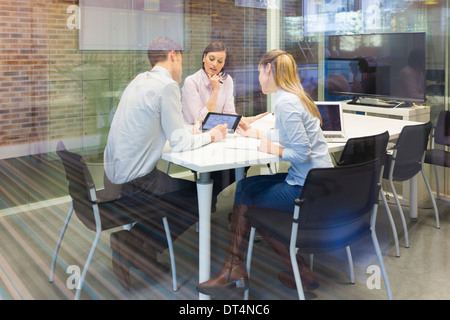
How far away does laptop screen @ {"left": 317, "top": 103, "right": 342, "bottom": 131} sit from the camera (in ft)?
8.18

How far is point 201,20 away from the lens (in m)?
3.17

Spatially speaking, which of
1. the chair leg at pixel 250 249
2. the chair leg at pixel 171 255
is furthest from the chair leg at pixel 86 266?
the chair leg at pixel 250 249

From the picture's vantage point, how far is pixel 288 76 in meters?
2.03

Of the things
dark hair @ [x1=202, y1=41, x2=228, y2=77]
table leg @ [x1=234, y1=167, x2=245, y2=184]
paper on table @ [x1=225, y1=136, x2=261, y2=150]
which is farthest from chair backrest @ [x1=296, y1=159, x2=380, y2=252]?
dark hair @ [x1=202, y1=41, x2=228, y2=77]

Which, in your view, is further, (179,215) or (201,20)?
(201,20)

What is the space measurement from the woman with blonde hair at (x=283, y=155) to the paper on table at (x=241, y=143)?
0.31ft

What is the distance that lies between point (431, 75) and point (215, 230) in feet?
5.85

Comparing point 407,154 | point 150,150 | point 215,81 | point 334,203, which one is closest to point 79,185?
point 150,150

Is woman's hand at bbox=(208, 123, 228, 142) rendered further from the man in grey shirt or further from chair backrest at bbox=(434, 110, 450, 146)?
chair backrest at bbox=(434, 110, 450, 146)

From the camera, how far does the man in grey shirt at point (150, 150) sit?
202 centimetres

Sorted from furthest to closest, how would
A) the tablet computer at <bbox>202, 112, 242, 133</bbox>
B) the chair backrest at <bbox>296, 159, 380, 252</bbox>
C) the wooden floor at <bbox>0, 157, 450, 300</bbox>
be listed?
the tablet computer at <bbox>202, 112, 242, 133</bbox>, the wooden floor at <bbox>0, 157, 450, 300</bbox>, the chair backrest at <bbox>296, 159, 380, 252</bbox>
